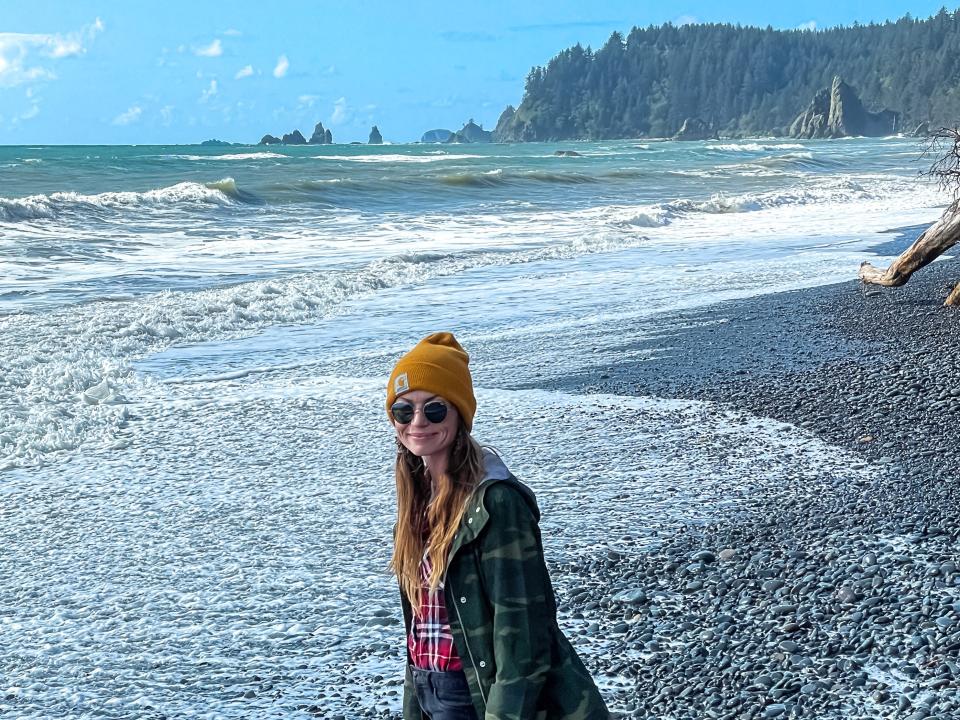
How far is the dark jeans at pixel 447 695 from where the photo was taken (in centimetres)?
213

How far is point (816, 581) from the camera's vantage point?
4352 mm

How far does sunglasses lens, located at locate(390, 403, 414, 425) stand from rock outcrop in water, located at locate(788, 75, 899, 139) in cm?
17453

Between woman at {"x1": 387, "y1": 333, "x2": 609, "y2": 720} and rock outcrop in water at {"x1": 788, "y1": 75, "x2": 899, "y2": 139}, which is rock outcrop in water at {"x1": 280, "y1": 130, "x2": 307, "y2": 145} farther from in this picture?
woman at {"x1": 387, "y1": 333, "x2": 609, "y2": 720}

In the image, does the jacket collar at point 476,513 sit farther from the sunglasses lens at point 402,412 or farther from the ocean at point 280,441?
the ocean at point 280,441

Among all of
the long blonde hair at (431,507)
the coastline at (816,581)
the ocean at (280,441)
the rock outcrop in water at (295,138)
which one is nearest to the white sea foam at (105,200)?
the ocean at (280,441)

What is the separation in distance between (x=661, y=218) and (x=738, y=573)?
19971mm

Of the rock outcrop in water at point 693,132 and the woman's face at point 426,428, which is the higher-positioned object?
the rock outcrop in water at point 693,132

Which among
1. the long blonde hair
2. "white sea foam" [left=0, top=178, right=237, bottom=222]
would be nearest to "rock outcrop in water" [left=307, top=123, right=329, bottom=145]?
"white sea foam" [left=0, top=178, right=237, bottom=222]

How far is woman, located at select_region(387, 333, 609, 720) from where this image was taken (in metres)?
1.99

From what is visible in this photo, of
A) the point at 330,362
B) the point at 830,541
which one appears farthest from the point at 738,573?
the point at 330,362

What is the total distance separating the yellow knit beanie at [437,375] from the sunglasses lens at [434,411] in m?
0.02

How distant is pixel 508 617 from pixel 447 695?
28 cm

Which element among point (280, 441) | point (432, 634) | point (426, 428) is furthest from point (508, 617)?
point (280, 441)

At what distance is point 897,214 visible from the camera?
→ 78.6 feet
